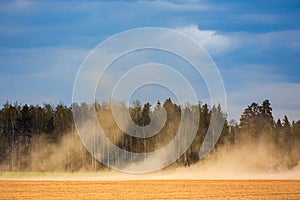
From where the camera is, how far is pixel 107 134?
A: 67312mm

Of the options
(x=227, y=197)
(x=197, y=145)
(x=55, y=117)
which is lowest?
(x=227, y=197)

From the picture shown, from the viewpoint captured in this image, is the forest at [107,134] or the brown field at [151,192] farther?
the forest at [107,134]

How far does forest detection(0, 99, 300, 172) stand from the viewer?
6588 cm

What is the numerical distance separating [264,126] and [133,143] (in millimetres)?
20263

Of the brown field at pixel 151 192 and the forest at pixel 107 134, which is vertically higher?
the forest at pixel 107 134

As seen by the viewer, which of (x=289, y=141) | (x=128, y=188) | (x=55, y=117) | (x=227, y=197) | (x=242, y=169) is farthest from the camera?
(x=55, y=117)

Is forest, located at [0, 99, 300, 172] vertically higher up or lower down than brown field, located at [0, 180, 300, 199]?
higher up

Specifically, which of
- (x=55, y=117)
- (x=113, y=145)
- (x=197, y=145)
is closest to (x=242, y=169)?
(x=197, y=145)

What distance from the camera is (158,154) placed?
64.2 metres

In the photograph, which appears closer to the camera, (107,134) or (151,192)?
(151,192)

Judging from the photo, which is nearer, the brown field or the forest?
the brown field

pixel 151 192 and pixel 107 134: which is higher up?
pixel 107 134

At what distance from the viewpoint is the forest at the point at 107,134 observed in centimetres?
6588

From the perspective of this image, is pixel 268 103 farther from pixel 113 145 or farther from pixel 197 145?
pixel 113 145
